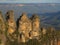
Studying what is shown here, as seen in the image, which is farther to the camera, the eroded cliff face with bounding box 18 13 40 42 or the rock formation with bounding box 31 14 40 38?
the rock formation with bounding box 31 14 40 38

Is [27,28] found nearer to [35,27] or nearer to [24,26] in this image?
[24,26]

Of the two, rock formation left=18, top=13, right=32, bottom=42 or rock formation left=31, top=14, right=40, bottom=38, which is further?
rock formation left=31, top=14, right=40, bottom=38

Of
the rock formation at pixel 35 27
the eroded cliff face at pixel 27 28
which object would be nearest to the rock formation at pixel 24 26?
the eroded cliff face at pixel 27 28

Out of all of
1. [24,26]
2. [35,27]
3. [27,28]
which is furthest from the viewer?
[35,27]

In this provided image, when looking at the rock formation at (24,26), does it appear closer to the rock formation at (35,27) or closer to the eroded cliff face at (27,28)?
the eroded cliff face at (27,28)

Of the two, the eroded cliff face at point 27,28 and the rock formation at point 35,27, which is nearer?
the eroded cliff face at point 27,28

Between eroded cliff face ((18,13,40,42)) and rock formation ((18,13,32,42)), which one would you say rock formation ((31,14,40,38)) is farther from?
rock formation ((18,13,32,42))

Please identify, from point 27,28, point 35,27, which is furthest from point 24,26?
point 35,27

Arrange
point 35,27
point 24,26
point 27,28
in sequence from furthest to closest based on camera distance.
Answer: point 35,27
point 27,28
point 24,26

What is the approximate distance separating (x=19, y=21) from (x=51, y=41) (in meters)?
10.4

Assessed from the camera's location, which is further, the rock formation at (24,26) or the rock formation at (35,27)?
the rock formation at (35,27)

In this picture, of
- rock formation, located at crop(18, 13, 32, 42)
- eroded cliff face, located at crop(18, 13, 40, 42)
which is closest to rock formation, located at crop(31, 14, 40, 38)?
Answer: eroded cliff face, located at crop(18, 13, 40, 42)

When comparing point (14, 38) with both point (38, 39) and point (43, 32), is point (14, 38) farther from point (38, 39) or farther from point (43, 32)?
point (43, 32)

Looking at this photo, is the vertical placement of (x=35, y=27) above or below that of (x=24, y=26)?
below
